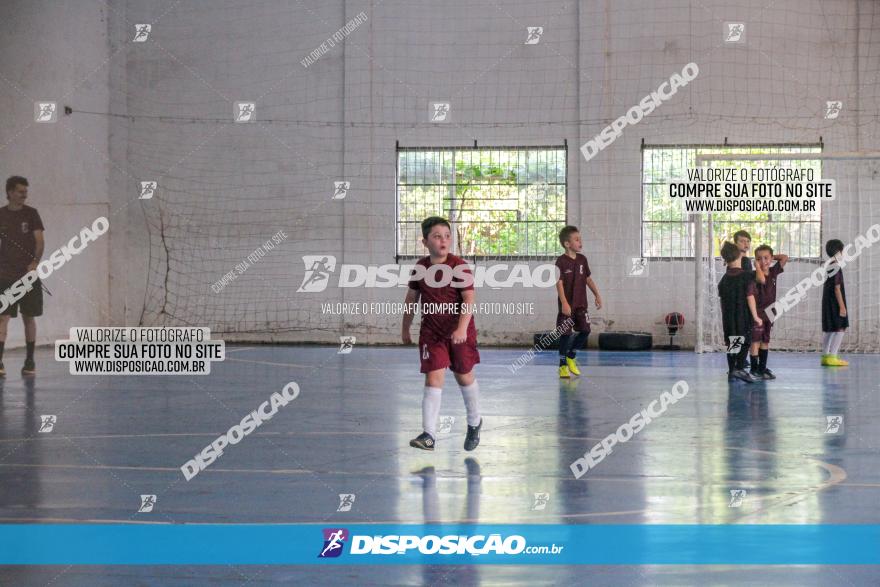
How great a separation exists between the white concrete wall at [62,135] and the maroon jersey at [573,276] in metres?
10.7

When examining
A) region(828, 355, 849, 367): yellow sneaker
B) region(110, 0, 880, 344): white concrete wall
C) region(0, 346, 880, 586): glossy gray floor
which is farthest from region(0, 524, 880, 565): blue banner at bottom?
region(110, 0, 880, 344): white concrete wall

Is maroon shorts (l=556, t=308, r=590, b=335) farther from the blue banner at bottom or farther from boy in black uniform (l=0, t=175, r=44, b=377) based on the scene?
the blue banner at bottom

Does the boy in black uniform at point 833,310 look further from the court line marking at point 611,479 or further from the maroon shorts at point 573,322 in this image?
the court line marking at point 611,479

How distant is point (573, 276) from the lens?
15.3 m

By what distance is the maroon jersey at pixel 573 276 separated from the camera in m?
15.3

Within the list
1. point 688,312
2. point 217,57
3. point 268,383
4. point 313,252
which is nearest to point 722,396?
point 268,383

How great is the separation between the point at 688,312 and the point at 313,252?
7536mm

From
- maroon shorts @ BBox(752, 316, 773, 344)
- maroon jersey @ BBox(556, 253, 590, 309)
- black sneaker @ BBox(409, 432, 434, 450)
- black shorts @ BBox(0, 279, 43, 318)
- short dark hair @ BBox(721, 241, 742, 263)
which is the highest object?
short dark hair @ BBox(721, 241, 742, 263)

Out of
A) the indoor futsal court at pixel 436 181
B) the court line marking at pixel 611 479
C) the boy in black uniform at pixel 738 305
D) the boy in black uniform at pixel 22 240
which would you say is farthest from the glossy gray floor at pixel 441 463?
the indoor futsal court at pixel 436 181

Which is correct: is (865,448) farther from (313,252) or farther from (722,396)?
(313,252)

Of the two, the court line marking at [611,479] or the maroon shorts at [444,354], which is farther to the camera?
the maroon shorts at [444,354]

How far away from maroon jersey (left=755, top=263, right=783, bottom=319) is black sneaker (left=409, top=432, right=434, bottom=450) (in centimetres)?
760

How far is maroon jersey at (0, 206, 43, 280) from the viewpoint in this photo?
14883 mm

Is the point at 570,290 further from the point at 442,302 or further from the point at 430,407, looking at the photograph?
the point at 430,407
